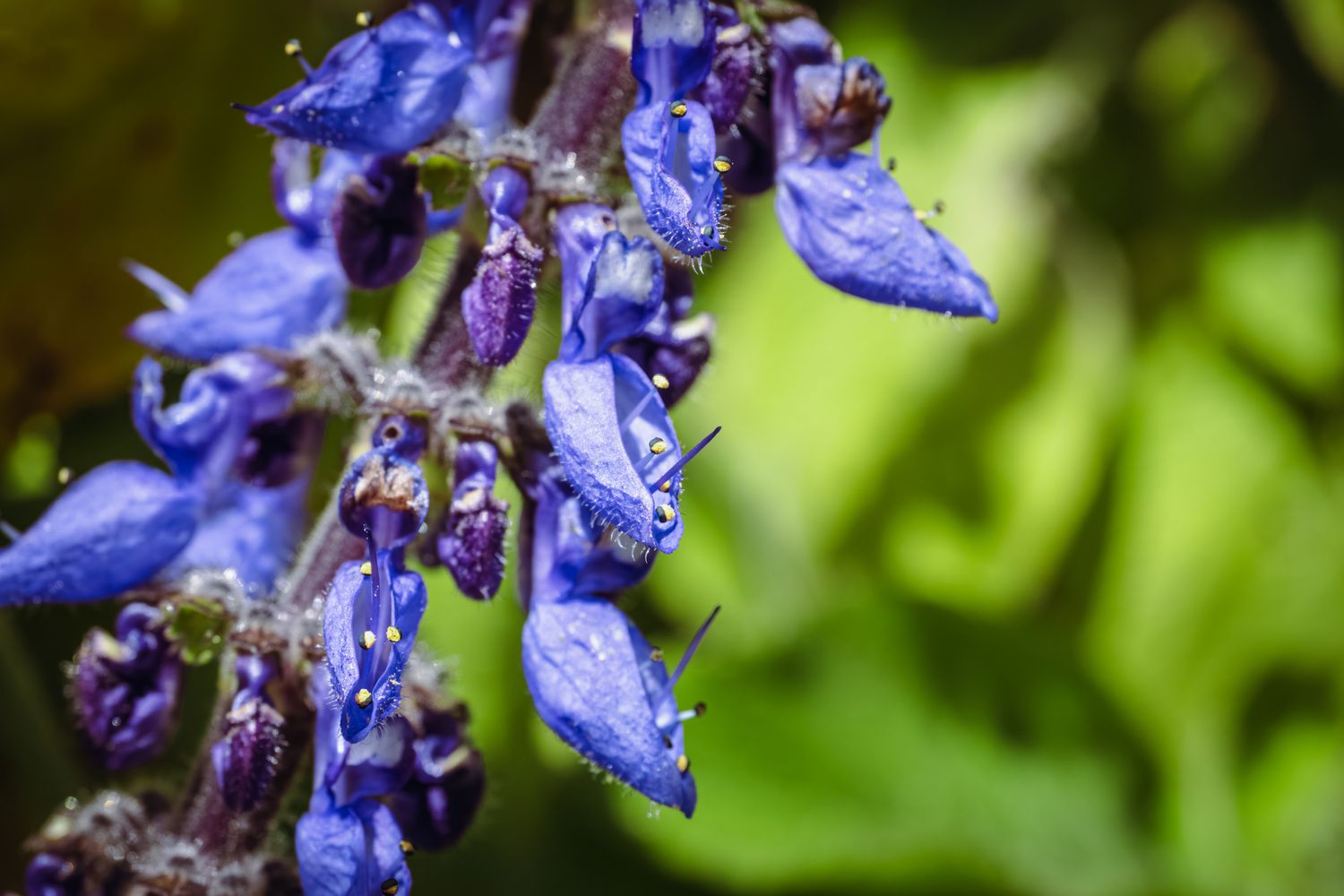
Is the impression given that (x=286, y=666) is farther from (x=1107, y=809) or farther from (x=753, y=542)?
(x=1107, y=809)

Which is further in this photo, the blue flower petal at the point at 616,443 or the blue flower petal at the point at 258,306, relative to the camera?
the blue flower petal at the point at 258,306

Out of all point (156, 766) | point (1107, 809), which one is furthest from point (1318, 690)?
point (156, 766)

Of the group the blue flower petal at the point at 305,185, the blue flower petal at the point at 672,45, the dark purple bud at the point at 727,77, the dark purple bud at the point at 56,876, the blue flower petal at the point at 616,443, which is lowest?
the dark purple bud at the point at 56,876

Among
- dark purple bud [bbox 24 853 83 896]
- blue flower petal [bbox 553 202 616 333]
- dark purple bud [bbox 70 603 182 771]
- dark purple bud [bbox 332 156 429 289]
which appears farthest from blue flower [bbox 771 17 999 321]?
dark purple bud [bbox 24 853 83 896]

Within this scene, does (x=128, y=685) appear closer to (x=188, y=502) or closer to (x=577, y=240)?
(x=188, y=502)

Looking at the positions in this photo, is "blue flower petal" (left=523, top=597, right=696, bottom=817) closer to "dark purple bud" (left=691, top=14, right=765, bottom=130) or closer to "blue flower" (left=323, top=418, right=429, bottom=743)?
"blue flower" (left=323, top=418, right=429, bottom=743)

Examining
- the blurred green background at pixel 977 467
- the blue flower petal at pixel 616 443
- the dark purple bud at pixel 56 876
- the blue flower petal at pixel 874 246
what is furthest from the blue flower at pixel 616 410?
the blurred green background at pixel 977 467

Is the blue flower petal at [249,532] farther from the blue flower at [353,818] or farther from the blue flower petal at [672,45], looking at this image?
the blue flower petal at [672,45]
